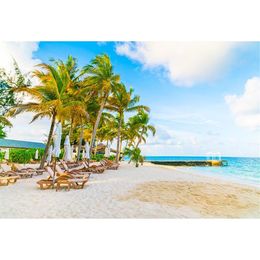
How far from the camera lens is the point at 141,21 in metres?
6.00

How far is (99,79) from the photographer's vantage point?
51.5 feet

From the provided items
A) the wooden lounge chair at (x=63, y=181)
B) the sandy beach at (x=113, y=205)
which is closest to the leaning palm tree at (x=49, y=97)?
the wooden lounge chair at (x=63, y=181)

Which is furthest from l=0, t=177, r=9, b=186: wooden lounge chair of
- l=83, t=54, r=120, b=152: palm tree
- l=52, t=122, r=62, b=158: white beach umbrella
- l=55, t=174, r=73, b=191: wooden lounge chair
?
l=83, t=54, r=120, b=152: palm tree

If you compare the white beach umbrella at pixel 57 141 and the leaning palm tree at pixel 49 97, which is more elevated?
the leaning palm tree at pixel 49 97

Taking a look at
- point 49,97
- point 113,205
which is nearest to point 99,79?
point 49,97

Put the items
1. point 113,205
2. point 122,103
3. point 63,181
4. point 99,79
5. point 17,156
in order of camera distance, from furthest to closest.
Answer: point 122,103 < point 17,156 < point 99,79 < point 63,181 < point 113,205

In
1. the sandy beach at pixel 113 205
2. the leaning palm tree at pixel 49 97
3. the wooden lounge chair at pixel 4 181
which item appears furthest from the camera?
the leaning palm tree at pixel 49 97

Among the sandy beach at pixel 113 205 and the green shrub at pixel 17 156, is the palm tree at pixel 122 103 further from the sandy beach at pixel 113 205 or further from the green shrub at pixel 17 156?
the sandy beach at pixel 113 205

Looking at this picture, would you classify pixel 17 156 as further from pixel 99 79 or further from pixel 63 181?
pixel 63 181

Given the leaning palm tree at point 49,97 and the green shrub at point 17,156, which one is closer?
the leaning palm tree at point 49,97

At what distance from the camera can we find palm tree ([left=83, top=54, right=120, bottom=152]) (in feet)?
51.2

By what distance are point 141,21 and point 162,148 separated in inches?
867

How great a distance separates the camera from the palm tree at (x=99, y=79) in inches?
615
